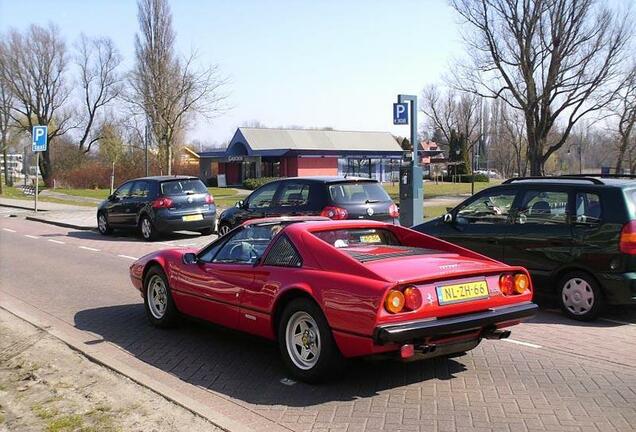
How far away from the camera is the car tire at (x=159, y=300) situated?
267 inches

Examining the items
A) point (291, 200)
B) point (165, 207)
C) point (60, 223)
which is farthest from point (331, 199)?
point (60, 223)

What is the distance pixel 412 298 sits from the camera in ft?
15.0

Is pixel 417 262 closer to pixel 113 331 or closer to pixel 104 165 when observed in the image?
pixel 113 331

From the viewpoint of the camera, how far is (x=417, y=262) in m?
5.05

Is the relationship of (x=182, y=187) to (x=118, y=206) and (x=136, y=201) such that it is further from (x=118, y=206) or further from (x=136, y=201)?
(x=118, y=206)

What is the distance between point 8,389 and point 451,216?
20.2 feet

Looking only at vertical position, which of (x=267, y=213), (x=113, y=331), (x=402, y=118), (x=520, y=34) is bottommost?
(x=113, y=331)

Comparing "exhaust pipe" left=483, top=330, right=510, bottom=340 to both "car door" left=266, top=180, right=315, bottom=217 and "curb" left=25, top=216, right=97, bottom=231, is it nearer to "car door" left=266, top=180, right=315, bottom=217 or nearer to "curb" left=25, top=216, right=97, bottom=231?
"car door" left=266, top=180, right=315, bottom=217

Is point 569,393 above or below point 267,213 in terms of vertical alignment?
below

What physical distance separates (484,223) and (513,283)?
343 cm

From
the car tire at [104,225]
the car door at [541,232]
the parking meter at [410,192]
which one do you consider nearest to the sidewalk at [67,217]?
the car tire at [104,225]

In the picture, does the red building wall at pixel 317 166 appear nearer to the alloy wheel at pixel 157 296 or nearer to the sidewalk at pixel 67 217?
the sidewalk at pixel 67 217

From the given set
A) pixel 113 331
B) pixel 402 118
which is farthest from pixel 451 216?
pixel 402 118

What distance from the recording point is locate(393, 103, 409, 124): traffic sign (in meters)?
16.8
